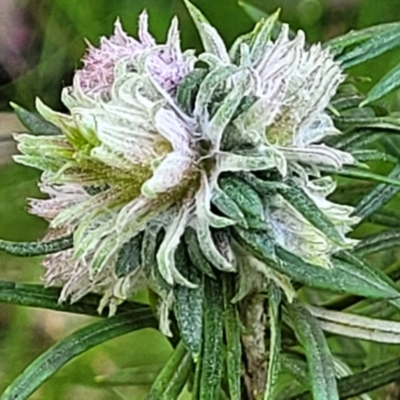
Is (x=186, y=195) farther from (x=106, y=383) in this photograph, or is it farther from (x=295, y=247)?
(x=106, y=383)

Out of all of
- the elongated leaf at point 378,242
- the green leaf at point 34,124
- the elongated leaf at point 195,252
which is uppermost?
the elongated leaf at point 378,242

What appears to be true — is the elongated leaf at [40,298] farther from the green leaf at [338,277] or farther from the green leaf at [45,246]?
the green leaf at [338,277]

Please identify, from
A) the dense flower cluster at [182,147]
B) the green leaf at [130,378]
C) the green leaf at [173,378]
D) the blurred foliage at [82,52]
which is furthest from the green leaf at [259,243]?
the blurred foliage at [82,52]

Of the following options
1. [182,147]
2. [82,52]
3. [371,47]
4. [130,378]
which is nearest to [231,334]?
[182,147]

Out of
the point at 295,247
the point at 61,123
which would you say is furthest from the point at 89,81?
the point at 295,247

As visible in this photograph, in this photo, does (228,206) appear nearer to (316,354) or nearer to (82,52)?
(316,354)

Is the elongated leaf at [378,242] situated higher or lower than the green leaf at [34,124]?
higher

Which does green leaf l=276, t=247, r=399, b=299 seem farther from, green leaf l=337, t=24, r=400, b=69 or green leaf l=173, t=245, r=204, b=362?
green leaf l=337, t=24, r=400, b=69
